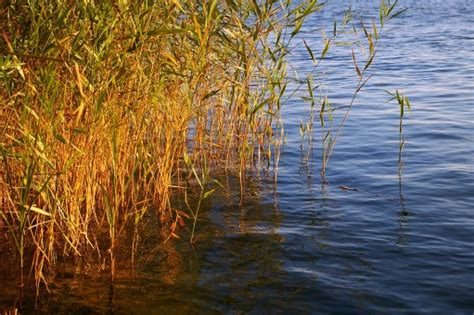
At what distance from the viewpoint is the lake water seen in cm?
502

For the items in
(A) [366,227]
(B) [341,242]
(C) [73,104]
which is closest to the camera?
(C) [73,104]

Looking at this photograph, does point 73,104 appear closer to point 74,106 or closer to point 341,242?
point 74,106

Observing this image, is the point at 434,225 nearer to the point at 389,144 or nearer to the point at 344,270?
the point at 344,270

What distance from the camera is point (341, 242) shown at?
6.21 meters

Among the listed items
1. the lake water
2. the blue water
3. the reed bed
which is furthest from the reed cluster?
the blue water

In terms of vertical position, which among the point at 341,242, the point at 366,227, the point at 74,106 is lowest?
the point at 341,242

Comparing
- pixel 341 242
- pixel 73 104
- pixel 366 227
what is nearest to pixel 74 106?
pixel 73 104

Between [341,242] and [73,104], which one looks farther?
[341,242]

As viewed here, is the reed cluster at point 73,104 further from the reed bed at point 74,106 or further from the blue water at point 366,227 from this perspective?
the blue water at point 366,227

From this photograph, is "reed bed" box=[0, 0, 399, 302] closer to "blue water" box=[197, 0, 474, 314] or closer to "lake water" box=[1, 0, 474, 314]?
"lake water" box=[1, 0, 474, 314]

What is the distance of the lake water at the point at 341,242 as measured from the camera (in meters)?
5.02

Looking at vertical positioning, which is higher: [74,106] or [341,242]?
[74,106]

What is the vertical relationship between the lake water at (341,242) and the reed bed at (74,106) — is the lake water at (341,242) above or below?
below

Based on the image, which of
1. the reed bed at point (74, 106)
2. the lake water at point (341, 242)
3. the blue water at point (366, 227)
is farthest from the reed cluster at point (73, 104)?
the blue water at point (366, 227)
